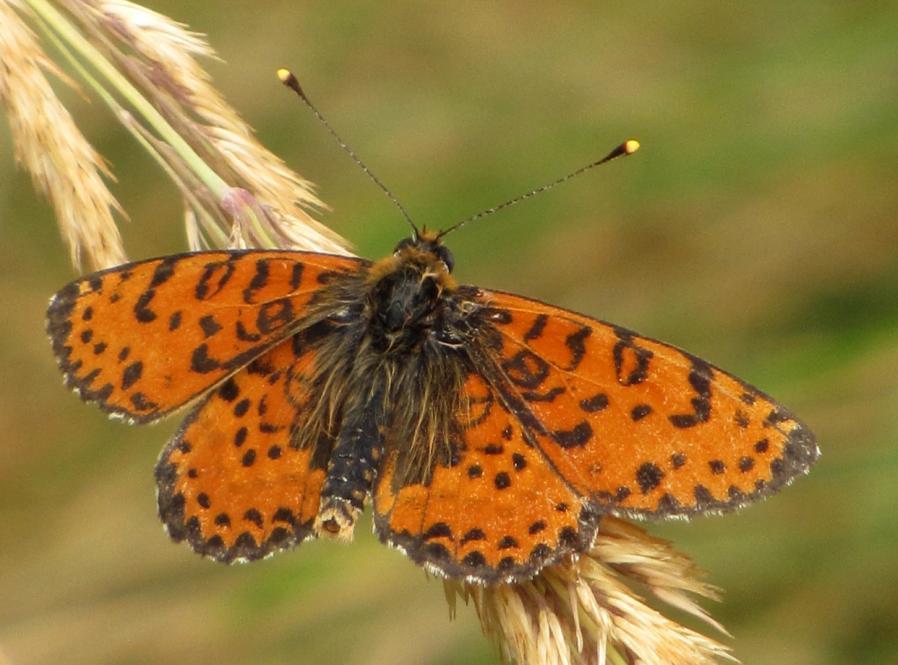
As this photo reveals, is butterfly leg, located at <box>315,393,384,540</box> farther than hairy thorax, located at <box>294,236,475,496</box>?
No

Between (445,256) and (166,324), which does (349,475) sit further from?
(445,256)

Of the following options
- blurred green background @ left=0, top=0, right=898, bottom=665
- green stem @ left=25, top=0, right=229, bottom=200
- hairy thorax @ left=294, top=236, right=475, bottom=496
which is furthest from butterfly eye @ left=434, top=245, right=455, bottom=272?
blurred green background @ left=0, top=0, right=898, bottom=665

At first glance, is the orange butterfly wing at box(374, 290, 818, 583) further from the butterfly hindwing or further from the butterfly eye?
the butterfly eye

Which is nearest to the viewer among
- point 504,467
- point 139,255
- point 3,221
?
point 504,467

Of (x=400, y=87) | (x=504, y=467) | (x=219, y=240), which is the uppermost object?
(x=400, y=87)

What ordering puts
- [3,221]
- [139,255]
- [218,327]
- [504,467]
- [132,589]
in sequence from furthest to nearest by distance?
[139,255], [3,221], [132,589], [218,327], [504,467]

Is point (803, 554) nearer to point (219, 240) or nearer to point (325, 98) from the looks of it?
point (219, 240)

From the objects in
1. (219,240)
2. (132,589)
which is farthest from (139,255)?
(219,240)
